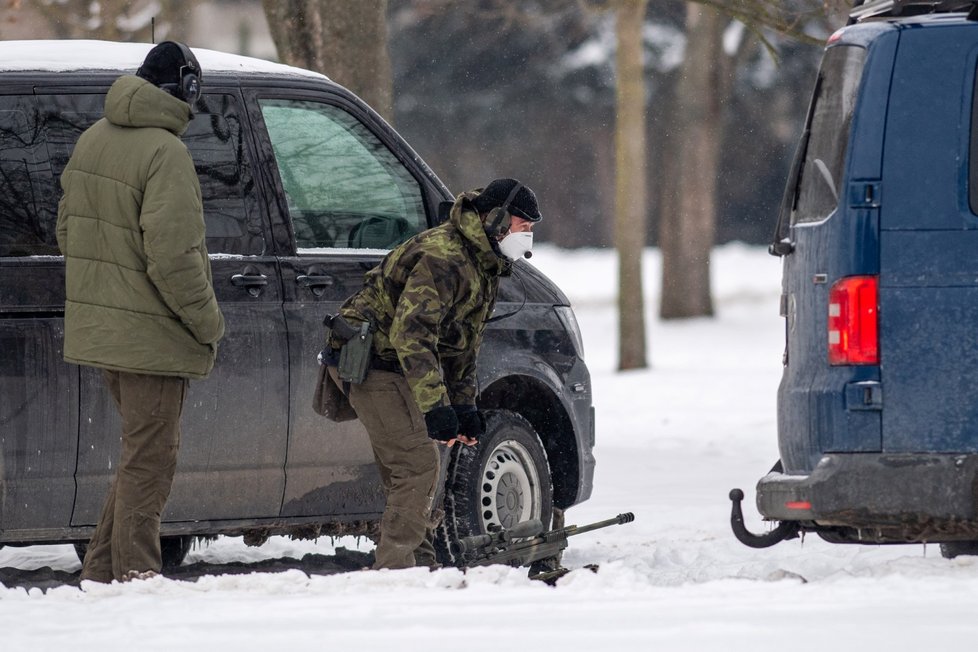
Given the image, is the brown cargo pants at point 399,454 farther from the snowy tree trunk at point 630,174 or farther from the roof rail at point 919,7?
the snowy tree trunk at point 630,174

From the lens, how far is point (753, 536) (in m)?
5.92

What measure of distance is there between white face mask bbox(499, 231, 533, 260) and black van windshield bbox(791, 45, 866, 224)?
3.10 feet

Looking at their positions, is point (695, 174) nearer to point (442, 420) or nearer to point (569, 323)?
point (569, 323)

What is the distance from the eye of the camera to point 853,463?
5.19 meters

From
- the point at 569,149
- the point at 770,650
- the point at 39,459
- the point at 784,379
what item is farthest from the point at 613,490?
the point at 569,149

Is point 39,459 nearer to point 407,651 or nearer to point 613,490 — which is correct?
point 407,651

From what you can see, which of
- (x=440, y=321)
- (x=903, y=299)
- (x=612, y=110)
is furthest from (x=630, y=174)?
(x=612, y=110)

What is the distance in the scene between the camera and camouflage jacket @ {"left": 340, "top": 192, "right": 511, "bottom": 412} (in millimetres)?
5676

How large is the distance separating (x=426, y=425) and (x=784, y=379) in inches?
49.3

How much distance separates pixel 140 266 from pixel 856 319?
2.33 metres

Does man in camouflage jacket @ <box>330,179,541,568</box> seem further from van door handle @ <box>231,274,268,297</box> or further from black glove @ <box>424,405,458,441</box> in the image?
van door handle @ <box>231,274,268,297</box>

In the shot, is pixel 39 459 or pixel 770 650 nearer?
pixel 770 650

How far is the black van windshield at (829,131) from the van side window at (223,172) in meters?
2.00

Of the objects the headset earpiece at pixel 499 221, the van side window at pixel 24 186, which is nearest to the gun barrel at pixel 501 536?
the headset earpiece at pixel 499 221
